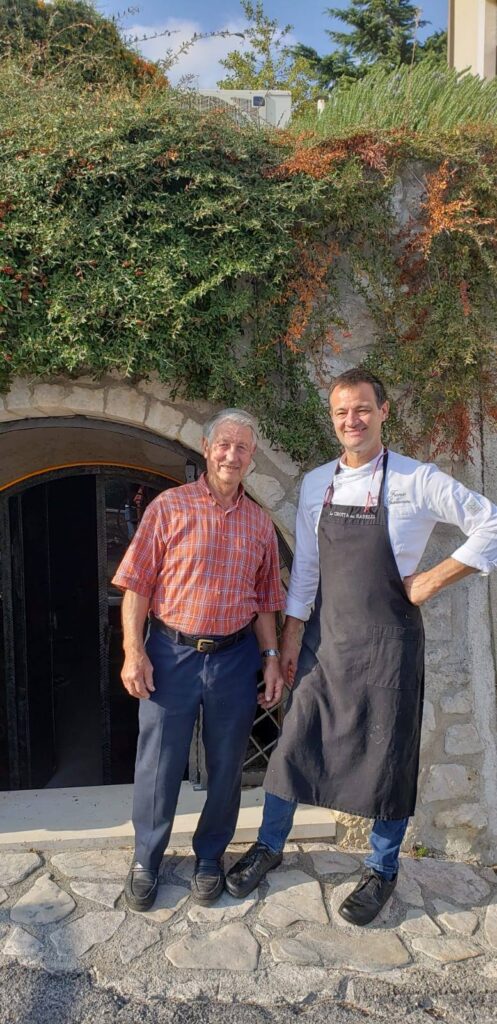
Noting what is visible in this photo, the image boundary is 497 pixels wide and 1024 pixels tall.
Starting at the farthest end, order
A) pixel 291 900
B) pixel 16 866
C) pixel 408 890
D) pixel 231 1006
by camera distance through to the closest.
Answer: pixel 16 866 → pixel 408 890 → pixel 291 900 → pixel 231 1006

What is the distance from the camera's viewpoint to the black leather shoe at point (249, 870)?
322 centimetres

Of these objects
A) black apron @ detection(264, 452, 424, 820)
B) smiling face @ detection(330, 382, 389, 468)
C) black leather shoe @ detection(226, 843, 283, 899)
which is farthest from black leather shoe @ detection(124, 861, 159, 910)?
smiling face @ detection(330, 382, 389, 468)

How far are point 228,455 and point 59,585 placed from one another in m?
4.20

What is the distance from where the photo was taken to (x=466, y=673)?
378cm

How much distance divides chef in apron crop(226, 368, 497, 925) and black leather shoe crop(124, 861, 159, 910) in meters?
0.37

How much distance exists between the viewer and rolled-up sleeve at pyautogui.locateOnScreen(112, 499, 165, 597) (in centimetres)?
294

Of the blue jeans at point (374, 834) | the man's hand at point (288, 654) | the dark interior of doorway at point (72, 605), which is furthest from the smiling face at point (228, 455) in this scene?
the dark interior of doorway at point (72, 605)

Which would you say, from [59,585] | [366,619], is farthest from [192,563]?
[59,585]

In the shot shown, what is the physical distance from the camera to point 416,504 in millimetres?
2934

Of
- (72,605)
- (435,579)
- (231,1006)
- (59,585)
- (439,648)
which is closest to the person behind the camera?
(231,1006)

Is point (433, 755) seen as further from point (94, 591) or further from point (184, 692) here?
point (94, 591)

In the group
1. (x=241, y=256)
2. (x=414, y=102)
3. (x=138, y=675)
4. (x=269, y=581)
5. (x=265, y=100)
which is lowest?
(x=138, y=675)

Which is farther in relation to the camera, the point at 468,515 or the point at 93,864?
the point at 93,864

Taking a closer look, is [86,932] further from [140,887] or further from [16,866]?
[16,866]
